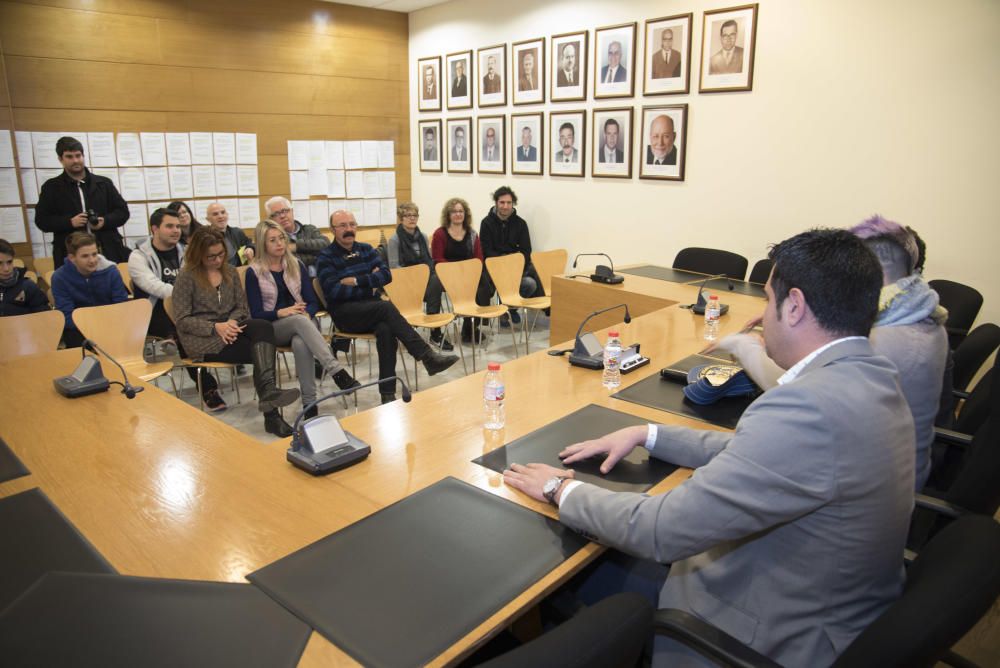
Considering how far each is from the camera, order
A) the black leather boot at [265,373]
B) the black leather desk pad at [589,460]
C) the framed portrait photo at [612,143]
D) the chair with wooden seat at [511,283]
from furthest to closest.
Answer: the framed portrait photo at [612,143] < the chair with wooden seat at [511,283] < the black leather boot at [265,373] < the black leather desk pad at [589,460]

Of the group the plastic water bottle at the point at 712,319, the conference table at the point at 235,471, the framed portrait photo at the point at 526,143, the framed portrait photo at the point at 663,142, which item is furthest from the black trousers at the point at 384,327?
the framed portrait photo at the point at 526,143

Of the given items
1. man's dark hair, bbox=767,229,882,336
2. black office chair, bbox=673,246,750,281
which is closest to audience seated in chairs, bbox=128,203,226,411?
black office chair, bbox=673,246,750,281

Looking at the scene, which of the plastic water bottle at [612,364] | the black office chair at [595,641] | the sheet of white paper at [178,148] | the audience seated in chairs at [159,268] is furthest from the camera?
the sheet of white paper at [178,148]

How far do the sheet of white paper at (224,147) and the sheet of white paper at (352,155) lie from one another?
3.92 ft

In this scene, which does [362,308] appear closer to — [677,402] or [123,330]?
[123,330]

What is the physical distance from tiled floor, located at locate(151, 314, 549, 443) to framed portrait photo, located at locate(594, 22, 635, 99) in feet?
7.16

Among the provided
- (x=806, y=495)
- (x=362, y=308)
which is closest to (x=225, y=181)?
(x=362, y=308)

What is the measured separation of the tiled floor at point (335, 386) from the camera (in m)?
3.98

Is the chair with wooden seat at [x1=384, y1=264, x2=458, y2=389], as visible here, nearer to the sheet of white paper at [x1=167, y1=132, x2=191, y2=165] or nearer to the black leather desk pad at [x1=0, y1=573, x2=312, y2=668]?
the sheet of white paper at [x1=167, y1=132, x2=191, y2=165]

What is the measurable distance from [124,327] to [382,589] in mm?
3014

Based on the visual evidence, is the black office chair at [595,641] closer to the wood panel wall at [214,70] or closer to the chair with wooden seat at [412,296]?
the chair with wooden seat at [412,296]

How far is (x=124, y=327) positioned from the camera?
3.58 m

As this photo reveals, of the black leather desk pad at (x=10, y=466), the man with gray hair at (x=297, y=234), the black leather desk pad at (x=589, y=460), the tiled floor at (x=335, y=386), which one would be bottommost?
the tiled floor at (x=335, y=386)

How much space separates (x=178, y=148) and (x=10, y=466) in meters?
4.95
